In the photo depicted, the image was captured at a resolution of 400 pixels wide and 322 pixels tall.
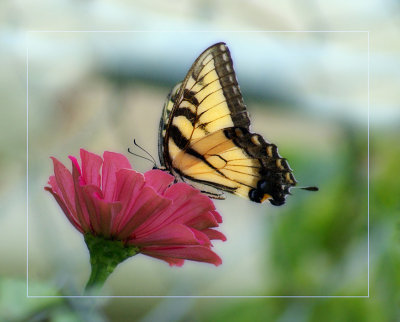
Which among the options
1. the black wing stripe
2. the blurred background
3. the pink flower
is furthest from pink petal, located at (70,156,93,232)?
the blurred background

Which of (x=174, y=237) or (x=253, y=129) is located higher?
(x=253, y=129)

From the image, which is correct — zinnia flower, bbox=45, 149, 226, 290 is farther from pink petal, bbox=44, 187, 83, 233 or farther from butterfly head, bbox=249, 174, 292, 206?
butterfly head, bbox=249, 174, 292, 206

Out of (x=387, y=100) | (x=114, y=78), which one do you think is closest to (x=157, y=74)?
(x=114, y=78)

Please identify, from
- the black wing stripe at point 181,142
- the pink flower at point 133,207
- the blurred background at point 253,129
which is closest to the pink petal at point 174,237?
the pink flower at point 133,207

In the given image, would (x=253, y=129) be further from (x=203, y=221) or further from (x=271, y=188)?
(x=203, y=221)

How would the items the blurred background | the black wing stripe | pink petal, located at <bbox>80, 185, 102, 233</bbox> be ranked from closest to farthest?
pink petal, located at <bbox>80, 185, 102, 233</bbox> → the black wing stripe → the blurred background

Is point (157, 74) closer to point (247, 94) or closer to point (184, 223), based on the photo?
point (247, 94)

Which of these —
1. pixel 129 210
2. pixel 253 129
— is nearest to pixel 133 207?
pixel 129 210
